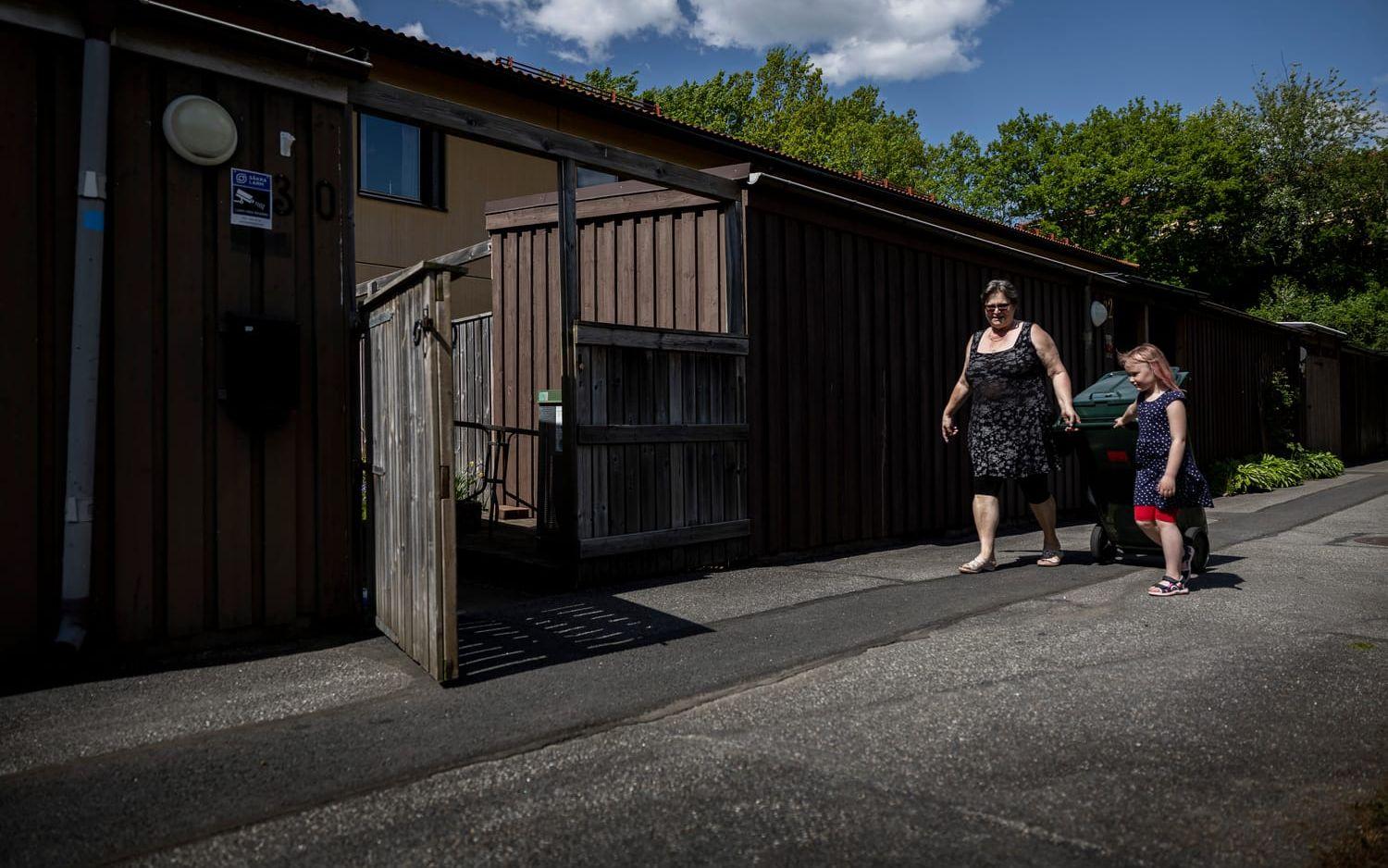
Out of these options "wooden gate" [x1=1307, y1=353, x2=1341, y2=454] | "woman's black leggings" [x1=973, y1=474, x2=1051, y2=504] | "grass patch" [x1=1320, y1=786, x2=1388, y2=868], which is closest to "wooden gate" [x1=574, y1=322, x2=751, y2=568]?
"woman's black leggings" [x1=973, y1=474, x2=1051, y2=504]

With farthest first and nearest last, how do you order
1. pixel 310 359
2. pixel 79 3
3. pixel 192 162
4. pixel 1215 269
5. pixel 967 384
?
pixel 1215 269
pixel 967 384
pixel 310 359
pixel 192 162
pixel 79 3

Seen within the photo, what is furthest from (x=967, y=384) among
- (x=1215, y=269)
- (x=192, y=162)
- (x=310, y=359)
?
(x=1215, y=269)

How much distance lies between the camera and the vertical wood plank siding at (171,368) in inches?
155

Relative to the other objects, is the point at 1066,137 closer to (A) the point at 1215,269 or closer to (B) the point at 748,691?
(A) the point at 1215,269

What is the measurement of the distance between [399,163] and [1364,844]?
13.0m

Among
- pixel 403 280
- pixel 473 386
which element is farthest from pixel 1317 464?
pixel 403 280

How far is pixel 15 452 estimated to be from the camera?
389 centimetres

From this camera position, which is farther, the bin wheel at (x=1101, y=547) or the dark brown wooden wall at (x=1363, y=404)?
the dark brown wooden wall at (x=1363, y=404)

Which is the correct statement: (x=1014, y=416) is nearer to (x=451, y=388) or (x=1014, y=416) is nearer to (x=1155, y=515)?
(x=1155, y=515)

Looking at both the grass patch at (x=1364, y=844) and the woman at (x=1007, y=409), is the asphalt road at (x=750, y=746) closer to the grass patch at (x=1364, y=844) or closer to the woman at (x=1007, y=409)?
the grass patch at (x=1364, y=844)

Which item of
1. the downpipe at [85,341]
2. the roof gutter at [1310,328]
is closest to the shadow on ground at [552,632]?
the downpipe at [85,341]

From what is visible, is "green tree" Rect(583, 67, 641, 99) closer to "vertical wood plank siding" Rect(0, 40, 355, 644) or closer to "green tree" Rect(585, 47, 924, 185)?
"green tree" Rect(585, 47, 924, 185)

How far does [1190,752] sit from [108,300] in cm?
451

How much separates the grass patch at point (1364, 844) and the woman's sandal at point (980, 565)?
407cm
